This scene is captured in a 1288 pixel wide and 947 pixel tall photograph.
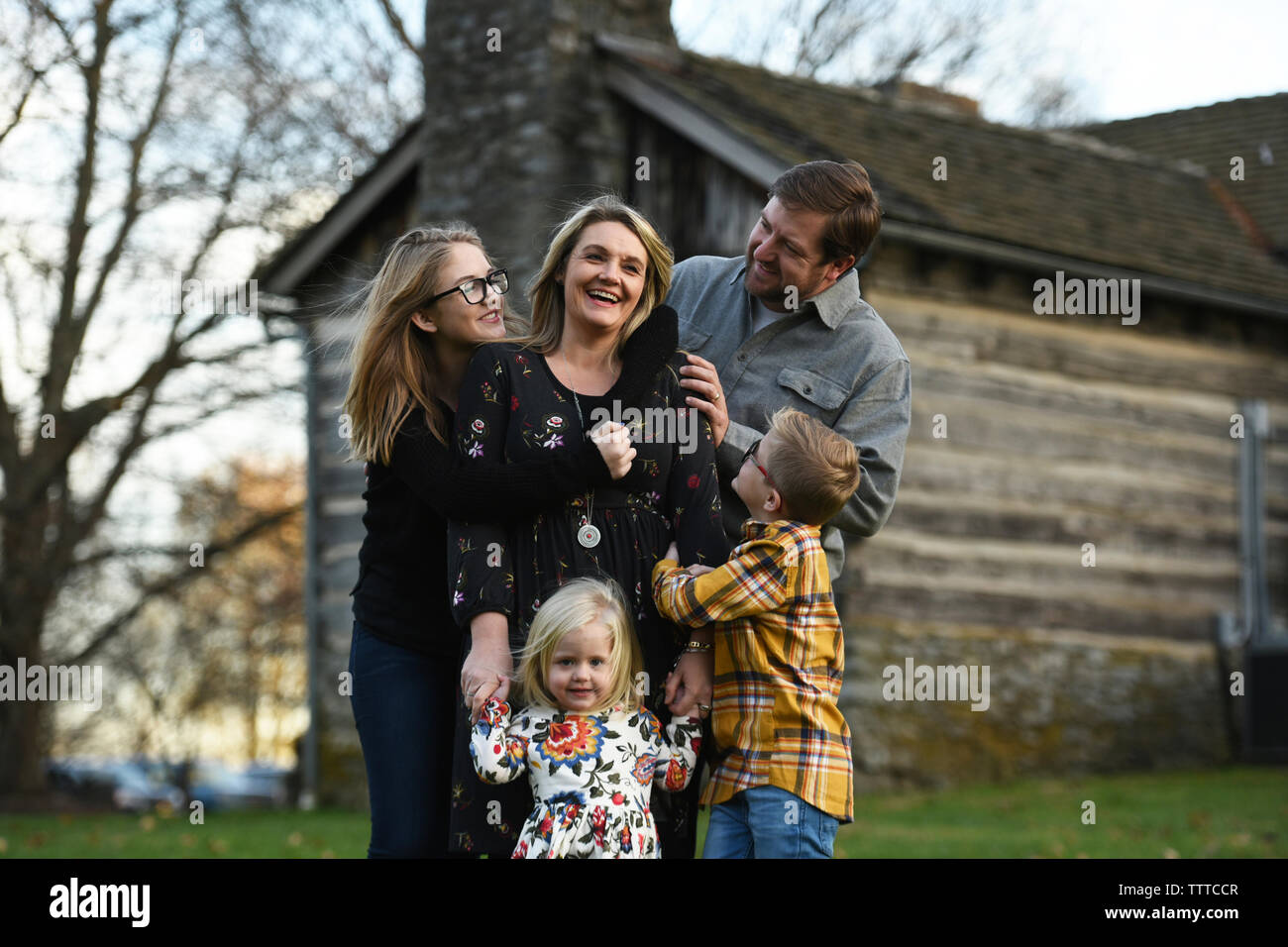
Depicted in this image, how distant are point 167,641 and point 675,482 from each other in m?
22.5

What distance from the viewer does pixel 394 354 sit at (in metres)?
3.86

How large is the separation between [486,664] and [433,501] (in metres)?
0.41

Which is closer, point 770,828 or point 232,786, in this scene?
point 770,828

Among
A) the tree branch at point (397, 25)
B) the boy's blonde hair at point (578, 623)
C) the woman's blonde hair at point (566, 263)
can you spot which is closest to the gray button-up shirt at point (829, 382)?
the woman's blonde hair at point (566, 263)

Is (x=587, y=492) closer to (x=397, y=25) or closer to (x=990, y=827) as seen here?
(x=990, y=827)

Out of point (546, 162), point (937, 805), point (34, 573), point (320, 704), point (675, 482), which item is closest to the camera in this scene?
point (675, 482)

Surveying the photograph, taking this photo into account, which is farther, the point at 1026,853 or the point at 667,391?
the point at 1026,853

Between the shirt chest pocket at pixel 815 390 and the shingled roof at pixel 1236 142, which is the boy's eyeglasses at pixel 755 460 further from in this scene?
the shingled roof at pixel 1236 142

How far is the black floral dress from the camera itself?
3.56 meters

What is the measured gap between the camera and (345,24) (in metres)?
19.3

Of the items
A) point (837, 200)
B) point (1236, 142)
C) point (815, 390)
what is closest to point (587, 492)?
point (815, 390)

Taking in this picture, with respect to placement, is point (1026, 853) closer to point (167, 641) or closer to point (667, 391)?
point (667, 391)

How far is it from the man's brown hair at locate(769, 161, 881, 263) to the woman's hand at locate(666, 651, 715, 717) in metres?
1.11
